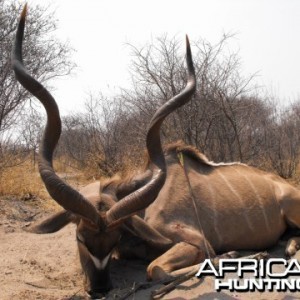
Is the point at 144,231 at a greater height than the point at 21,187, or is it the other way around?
the point at 21,187

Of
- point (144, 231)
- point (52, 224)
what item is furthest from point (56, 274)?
point (144, 231)

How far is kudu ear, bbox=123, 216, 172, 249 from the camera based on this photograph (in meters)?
2.79

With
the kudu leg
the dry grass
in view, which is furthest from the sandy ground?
the dry grass

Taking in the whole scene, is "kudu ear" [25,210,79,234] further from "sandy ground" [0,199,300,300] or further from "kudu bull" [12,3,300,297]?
"sandy ground" [0,199,300,300]

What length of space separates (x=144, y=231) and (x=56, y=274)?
693 mm

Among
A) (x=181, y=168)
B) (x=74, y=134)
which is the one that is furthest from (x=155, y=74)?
(x=74, y=134)

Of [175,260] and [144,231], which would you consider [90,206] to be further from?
[175,260]

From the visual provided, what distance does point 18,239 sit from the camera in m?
3.97

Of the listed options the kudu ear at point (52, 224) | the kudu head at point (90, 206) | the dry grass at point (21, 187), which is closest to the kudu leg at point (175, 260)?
the kudu head at point (90, 206)

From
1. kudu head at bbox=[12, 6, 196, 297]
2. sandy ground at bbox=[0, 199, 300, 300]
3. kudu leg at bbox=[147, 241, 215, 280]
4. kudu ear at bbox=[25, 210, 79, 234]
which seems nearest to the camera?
sandy ground at bbox=[0, 199, 300, 300]

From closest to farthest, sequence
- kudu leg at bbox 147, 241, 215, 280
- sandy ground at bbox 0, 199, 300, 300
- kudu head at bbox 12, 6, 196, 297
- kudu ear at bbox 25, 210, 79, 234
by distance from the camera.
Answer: sandy ground at bbox 0, 199, 300, 300
kudu head at bbox 12, 6, 196, 297
kudu leg at bbox 147, 241, 215, 280
kudu ear at bbox 25, 210, 79, 234

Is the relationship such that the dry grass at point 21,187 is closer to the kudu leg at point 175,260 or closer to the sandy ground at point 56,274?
the sandy ground at point 56,274

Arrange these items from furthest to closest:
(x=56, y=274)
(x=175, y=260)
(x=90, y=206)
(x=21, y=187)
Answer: (x=21, y=187)
(x=56, y=274)
(x=175, y=260)
(x=90, y=206)

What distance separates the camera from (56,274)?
310 centimetres
